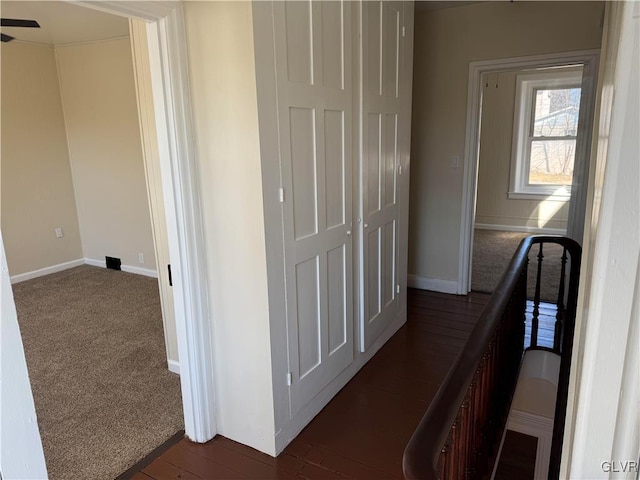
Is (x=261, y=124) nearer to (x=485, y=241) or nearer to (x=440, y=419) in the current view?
(x=440, y=419)

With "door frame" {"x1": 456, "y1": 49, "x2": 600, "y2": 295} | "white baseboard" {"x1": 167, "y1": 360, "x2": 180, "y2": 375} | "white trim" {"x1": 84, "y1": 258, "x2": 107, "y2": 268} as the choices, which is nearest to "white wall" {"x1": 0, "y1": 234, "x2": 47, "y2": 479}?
"white baseboard" {"x1": 167, "y1": 360, "x2": 180, "y2": 375}

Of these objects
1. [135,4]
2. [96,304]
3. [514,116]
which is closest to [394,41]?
[135,4]

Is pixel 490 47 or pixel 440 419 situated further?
pixel 490 47

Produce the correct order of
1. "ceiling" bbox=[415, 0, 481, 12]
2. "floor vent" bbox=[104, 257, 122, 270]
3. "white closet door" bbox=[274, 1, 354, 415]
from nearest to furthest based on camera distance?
"white closet door" bbox=[274, 1, 354, 415]
"ceiling" bbox=[415, 0, 481, 12]
"floor vent" bbox=[104, 257, 122, 270]

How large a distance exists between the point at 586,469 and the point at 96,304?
429 cm

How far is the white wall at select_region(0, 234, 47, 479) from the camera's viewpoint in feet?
1.92

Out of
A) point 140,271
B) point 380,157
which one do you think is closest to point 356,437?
point 380,157

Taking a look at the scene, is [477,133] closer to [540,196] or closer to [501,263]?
[501,263]

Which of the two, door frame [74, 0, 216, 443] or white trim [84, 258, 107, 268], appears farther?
white trim [84, 258, 107, 268]

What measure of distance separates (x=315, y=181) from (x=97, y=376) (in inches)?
76.6

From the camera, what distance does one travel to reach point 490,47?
12.0 feet

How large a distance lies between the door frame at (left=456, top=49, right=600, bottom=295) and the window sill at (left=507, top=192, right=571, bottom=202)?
10.3 feet

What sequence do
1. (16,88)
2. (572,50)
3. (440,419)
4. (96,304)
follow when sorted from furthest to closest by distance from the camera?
1. (16,88)
2. (96,304)
3. (572,50)
4. (440,419)

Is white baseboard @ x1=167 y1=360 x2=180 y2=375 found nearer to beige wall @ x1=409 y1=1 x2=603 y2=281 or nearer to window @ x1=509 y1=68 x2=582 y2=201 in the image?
beige wall @ x1=409 y1=1 x2=603 y2=281
